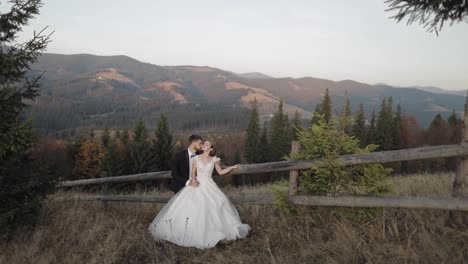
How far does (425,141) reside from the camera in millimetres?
72250

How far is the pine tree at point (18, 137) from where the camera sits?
5.37 meters

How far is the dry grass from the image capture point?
3934 millimetres

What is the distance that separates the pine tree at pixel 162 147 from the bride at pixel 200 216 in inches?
1929

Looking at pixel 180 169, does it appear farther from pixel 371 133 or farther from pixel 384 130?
pixel 371 133

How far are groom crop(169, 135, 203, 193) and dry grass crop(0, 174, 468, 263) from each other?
98 centimetres

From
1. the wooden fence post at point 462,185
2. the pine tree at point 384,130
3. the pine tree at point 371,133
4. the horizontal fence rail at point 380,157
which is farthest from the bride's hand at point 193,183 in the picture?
the pine tree at point 371,133

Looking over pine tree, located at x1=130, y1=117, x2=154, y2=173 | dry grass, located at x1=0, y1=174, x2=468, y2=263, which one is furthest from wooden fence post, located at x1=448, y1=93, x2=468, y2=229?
pine tree, located at x1=130, y1=117, x2=154, y2=173

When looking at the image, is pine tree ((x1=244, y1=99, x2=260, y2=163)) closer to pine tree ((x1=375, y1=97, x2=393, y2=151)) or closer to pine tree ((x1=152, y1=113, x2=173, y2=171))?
pine tree ((x1=152, y1=113, x2=173, y2=171))

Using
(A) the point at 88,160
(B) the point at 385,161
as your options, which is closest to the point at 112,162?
(A) the point at 88,160

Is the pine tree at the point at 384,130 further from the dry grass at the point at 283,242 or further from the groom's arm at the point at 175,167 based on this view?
the dry grass at the point at 283,242

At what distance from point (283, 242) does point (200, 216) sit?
1416 mm

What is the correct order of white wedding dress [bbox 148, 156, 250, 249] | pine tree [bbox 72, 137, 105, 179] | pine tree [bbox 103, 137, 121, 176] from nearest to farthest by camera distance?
white wedding dress [bbox 148, 156, 250, 249] < pine tree [bbox 103, 137, 121, 176] < pine tree [bbox 72, 137, 105, 179]

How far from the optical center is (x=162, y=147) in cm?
5434

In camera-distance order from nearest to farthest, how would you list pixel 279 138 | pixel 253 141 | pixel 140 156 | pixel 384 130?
pixel 140 156 → pixel 384 130 → pixel 279 138 → pixel 253 141
